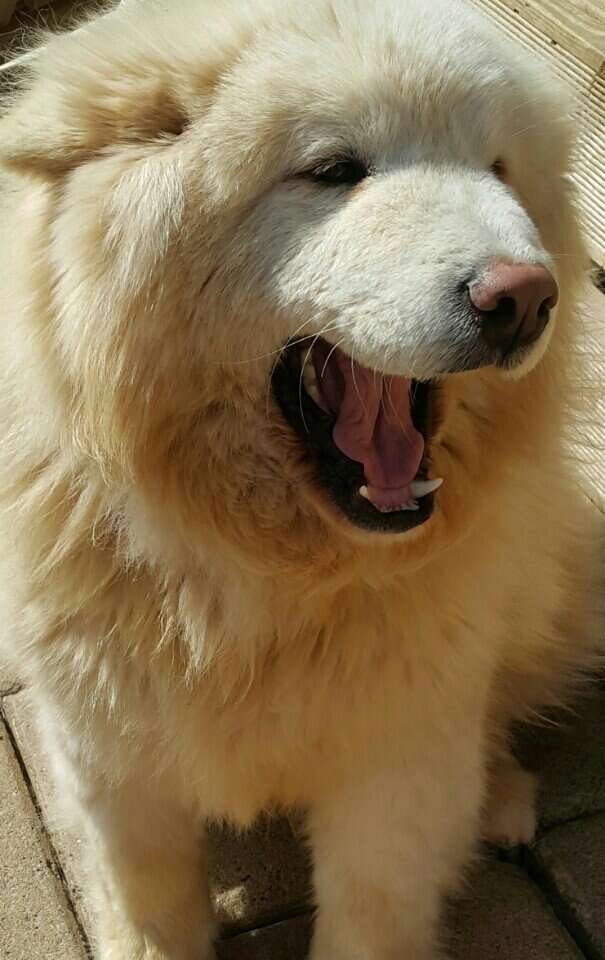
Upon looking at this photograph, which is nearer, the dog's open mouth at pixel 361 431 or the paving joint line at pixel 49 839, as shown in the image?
the dog's open mouth at pixel 361 431

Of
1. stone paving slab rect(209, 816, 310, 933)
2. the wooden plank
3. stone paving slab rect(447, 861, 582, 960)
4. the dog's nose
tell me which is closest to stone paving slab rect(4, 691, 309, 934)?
stone paving slab rect(209, 816, 310, 933)

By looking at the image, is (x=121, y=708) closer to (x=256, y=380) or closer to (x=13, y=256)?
(x=256, y=380)

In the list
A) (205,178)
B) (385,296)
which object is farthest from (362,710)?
(205,178)

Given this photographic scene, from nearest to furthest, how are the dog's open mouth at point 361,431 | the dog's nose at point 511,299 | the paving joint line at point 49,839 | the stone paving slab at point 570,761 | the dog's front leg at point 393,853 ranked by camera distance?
the dog's nose at point 511,299
the dog's open mouth at point 361,431
the dog's front leg at point 393,853
the paving joint line at point 49,839
the stone paving slab at point 570,761

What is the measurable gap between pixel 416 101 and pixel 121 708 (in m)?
1.24

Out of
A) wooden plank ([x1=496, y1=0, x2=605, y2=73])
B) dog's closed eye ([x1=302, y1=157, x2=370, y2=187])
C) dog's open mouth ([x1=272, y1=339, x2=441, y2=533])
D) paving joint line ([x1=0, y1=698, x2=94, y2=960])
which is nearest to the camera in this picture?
dog's closed eye ([x1=302, y1=157, x2=370, y2=187])

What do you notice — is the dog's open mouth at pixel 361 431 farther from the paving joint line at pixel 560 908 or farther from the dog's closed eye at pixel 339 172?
the paving joint line at pixel 560 908

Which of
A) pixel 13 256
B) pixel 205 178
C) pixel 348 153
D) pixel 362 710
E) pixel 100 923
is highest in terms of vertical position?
pixel 348 153

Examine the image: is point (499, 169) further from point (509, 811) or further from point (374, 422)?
point (509, 811)

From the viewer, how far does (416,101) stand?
78.0 inches

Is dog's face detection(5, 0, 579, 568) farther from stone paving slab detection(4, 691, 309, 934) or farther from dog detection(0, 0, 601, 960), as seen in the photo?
stone paving slab detection(4, 691, 309, 934)

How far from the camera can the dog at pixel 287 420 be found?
193 cm

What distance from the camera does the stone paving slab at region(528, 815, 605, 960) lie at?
8.87 ft

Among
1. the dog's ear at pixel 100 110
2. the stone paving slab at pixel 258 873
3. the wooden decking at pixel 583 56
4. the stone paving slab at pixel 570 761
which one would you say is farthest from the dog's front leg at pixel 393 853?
the wooden decking at pixel 583 56
